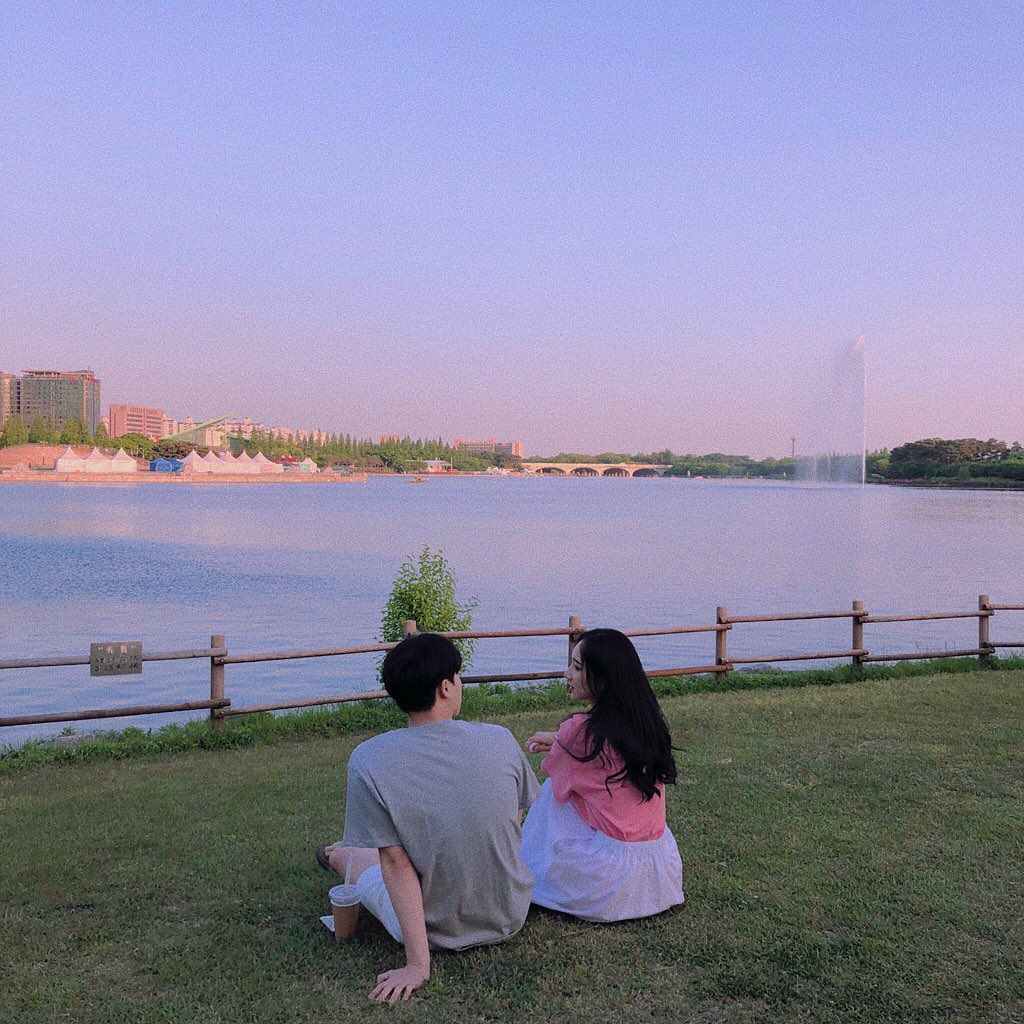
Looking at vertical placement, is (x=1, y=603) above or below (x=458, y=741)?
below

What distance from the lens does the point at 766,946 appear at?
13.3ft

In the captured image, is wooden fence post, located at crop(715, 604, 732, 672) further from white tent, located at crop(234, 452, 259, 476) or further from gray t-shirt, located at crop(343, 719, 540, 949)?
white tent, located at crop(234, 452, 259, 476)

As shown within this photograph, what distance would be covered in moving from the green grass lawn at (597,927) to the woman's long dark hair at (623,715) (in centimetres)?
80

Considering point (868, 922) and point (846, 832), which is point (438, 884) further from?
point (846, 832)

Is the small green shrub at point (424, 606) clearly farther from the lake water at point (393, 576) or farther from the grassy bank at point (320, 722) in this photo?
the lake water at point (393, 576)

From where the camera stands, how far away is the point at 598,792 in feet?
13.4

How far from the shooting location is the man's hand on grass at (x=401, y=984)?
3576 mm

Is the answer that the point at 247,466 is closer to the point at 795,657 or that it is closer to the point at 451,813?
the point at 795,657

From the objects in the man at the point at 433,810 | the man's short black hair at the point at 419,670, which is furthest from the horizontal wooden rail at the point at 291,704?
the man's short black hair at the point at 419,670

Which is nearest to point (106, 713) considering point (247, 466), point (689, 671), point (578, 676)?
point (578, 676)

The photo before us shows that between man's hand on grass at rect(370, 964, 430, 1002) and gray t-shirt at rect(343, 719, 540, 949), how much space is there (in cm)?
21

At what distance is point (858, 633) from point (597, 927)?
8306mm

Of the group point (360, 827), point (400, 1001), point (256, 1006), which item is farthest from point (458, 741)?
point (256, 1006)

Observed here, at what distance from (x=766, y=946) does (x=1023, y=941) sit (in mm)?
1143
